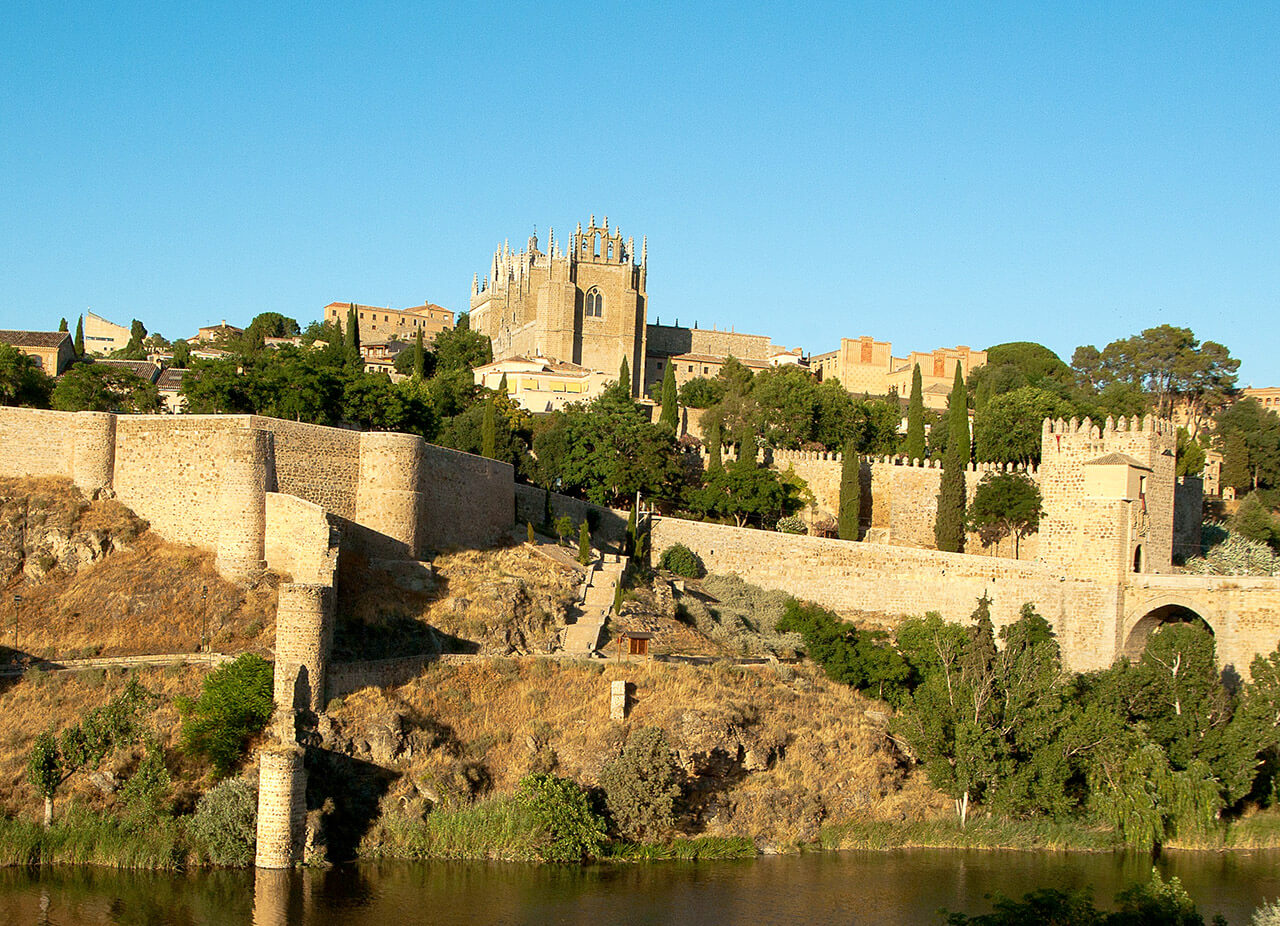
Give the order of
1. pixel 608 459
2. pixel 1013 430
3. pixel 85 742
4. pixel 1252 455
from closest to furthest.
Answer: pixel 85 742 → pixel 608 459 → pixel 1013 430 → pixel 1252 455

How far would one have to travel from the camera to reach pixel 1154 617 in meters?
33.9

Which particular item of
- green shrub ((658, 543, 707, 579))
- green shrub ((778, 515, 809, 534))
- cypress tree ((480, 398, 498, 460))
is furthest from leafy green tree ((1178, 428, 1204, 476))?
cypress tree ((480, 398, 498, 460))

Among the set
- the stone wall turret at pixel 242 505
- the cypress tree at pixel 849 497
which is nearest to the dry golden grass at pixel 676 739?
the stone wall turret at pixel 242 505

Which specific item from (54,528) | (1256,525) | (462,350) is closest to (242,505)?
(54,528)

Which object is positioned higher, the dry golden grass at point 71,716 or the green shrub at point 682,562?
the green shrub at point 682,562

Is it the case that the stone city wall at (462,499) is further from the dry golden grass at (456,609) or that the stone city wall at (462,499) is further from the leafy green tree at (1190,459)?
the leafy green tree at (1190,459)

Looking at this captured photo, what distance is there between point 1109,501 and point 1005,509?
5108mm

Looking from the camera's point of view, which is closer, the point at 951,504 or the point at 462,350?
the point at 951,504

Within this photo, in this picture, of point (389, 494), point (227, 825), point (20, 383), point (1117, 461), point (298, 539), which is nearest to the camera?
point (227, 825)

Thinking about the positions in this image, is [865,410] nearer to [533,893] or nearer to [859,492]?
[859,492]

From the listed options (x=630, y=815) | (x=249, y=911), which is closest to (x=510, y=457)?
(x=630, y=815)

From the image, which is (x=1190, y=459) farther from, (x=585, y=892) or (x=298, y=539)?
(x=585, y=892)

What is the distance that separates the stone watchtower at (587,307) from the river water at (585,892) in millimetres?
48344

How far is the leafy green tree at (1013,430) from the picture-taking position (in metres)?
49.3
